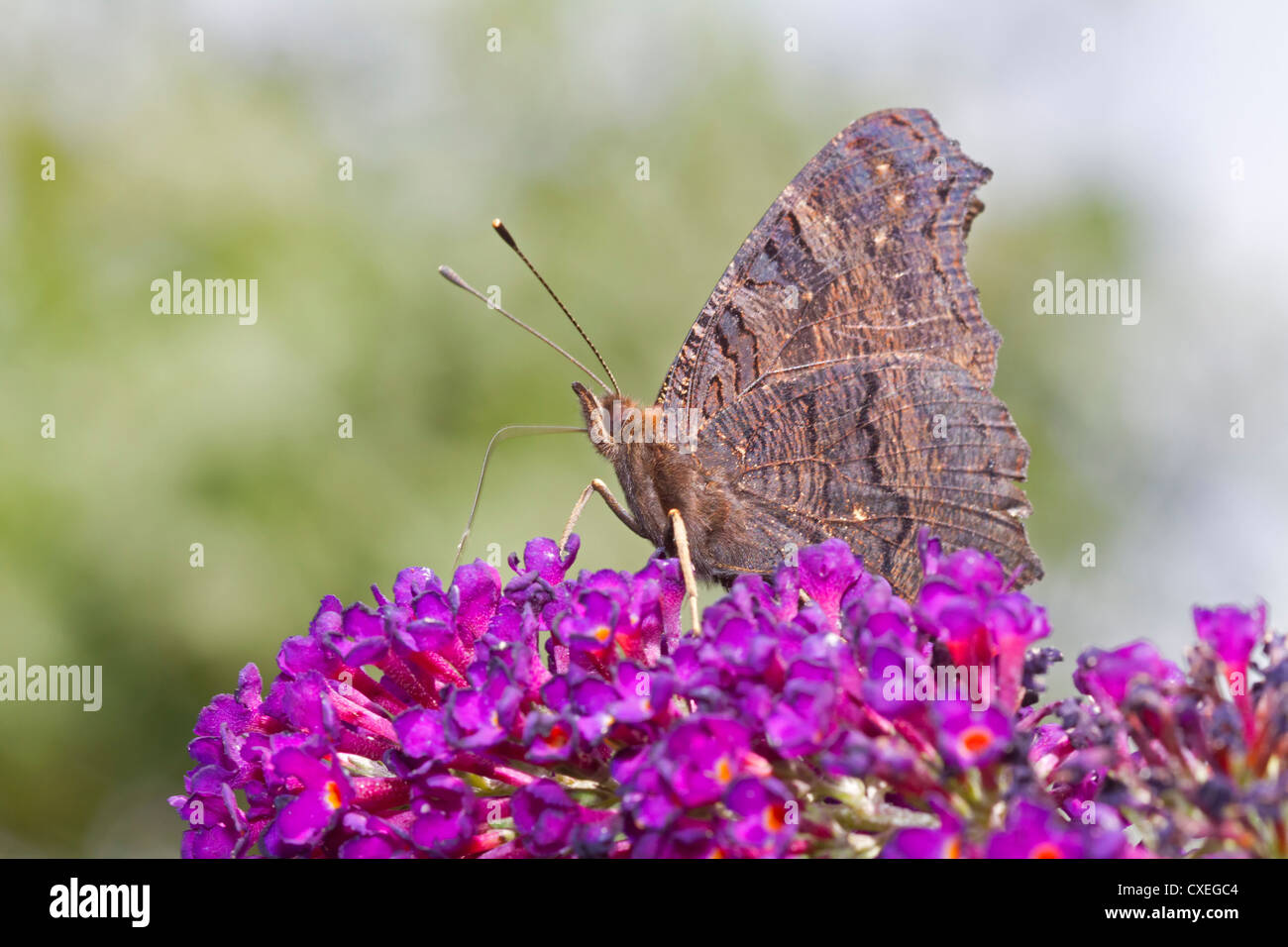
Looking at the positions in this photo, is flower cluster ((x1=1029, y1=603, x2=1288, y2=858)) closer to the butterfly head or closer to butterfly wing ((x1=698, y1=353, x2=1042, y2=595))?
butterfly wing ((x1=698, y1=353, x2=1042, y2=595))

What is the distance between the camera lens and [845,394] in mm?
3053

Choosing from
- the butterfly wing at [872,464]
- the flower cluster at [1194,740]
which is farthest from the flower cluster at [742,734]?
the butterfly wing at [872,464]

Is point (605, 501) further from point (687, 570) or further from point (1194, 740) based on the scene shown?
point (1194, 740)

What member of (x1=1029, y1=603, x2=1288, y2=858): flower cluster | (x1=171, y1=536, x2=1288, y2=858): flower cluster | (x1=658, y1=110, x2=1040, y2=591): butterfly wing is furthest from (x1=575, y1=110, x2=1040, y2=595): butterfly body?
(x1=1029, y1=603, x2=1288, y2=858): flower cluster

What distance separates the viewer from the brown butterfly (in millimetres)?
2959

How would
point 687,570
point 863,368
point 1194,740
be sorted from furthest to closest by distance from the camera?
point 863,368 → point 687,570 → point 1194,740

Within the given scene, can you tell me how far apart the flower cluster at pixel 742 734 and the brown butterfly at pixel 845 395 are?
2.49 ft

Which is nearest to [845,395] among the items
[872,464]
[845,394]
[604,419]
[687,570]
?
[845,394]

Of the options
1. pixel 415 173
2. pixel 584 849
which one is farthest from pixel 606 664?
pixel 415 173

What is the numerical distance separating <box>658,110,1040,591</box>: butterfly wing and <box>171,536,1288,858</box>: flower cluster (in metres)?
0.76

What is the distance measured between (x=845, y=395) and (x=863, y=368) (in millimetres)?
91

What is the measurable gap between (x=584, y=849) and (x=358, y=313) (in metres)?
4.22

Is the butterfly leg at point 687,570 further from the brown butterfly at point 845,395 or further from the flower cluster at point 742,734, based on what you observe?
the brown butterfly at point 845,395
